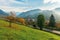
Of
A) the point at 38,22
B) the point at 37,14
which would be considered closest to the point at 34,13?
the point at 37,14

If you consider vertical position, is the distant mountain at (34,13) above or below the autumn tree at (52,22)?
above

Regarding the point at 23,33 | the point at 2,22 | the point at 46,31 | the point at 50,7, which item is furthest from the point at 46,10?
the point at 2,22

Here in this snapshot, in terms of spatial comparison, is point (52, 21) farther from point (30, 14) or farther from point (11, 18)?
point (11, 18)

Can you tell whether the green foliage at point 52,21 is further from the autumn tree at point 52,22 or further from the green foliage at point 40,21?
the green foliage at point 40,21

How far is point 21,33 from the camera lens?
279cm

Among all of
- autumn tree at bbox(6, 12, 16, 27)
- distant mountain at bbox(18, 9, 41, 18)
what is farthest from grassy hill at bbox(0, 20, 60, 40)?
distant mountain at bbox(18, 9, 41, 18)

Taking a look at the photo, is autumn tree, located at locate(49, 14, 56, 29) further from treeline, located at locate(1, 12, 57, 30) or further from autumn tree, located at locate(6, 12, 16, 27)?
autumn tree, located at locate(6, 12, 16, 27)

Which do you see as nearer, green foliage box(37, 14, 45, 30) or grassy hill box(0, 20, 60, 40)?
grassy hill box(0, 20, 60, 40)

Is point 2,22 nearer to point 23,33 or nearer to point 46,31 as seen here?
point 23,33

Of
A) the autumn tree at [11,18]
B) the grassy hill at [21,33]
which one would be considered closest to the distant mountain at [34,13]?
the autumn tree at [11,18]

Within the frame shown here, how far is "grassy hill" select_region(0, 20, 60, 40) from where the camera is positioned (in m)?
2.72

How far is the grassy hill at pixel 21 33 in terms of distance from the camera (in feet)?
8.93

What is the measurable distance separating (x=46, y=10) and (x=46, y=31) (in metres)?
0.36

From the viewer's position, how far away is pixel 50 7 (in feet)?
9.77
